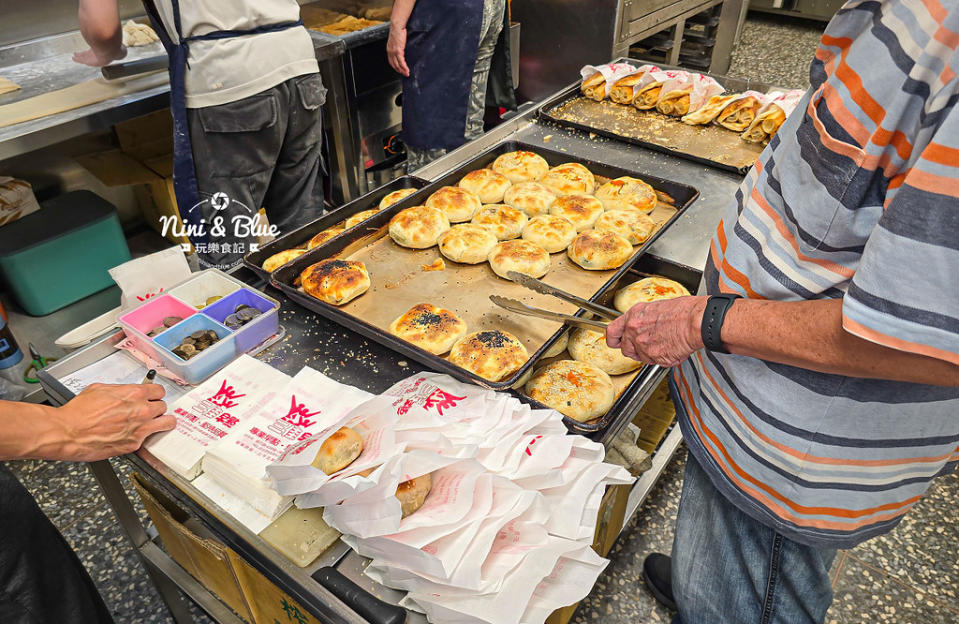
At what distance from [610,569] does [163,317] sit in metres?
1.73

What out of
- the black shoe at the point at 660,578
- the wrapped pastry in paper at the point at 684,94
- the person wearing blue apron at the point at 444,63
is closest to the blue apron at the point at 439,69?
the person wearing blue apron at the point at 444,63

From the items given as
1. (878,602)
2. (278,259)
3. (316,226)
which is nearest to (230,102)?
(316,226)

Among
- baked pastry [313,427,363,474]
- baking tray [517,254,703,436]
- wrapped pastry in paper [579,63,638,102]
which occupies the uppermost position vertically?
wrapped pastry in paper [579,63,638,102]

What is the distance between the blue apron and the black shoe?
2499 mm

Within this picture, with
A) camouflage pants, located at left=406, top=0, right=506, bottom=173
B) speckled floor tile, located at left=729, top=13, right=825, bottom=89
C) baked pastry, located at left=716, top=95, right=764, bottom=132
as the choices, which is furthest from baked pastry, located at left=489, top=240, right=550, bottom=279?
speckled floor tile, located at left=729, top=13, right=825, bottom=89

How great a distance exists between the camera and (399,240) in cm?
193

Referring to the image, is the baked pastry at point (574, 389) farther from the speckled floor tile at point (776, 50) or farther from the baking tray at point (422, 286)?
the speckled floor tile at point (776, 50)

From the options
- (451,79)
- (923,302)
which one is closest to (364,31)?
(451,79)

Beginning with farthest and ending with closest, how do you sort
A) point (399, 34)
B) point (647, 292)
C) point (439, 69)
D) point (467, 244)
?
1. point (439, 69)
2. point (399, 34)
3. point (467, 244)
4. point (647, 292)

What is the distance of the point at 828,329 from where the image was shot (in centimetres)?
89

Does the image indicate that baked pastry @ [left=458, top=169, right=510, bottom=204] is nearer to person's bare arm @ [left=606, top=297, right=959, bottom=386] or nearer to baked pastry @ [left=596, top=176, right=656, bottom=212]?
baked pastry @ [left=596, top=176, right=656, bottom=212]

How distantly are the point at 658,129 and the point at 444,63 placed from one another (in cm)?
127

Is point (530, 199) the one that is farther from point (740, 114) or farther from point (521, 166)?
point (740, 114)

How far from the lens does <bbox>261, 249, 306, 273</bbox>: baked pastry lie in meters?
1.75
